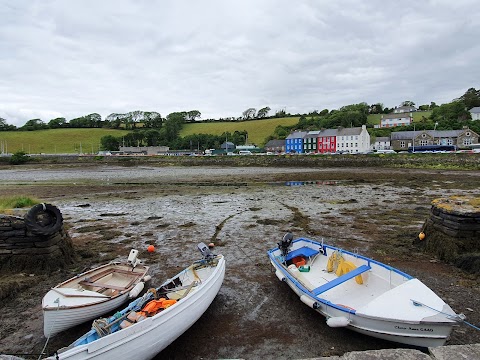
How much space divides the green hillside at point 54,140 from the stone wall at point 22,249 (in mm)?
122670

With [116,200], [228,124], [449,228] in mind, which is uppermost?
→ [228,124]

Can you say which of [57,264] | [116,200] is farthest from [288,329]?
[116,200]

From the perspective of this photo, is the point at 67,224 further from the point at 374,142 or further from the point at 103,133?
the point at 103,133

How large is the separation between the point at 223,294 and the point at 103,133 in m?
145

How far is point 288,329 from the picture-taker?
679 centimetres

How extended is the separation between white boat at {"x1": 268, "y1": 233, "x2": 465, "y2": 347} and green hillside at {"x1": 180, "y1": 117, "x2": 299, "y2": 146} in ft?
371

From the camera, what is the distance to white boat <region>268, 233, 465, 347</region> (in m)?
5.41

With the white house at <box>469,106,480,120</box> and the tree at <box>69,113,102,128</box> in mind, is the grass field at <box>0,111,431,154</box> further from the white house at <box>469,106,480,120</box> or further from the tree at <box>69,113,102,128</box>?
the white house at <box>469,106,480,120</box>

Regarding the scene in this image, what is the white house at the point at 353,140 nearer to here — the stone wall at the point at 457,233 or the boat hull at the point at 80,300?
the stone wall at the point at 457,233

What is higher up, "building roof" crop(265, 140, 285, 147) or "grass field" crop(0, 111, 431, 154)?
"grass field" crop(0, 111, 431, 154)

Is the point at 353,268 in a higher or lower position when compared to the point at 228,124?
lower

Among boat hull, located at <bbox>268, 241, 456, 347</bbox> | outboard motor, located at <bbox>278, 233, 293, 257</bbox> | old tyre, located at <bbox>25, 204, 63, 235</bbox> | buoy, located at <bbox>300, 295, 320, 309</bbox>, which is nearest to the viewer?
boat hull, located at <bbox>268, 241, 456, 347</bbox>

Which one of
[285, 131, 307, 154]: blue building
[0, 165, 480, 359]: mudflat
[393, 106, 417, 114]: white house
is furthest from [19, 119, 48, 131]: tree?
[393, 106, 417, 114]: white house

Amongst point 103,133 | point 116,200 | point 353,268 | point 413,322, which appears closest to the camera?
point 413,322
